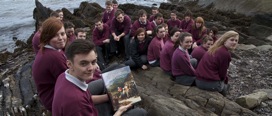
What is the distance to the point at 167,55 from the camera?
905 cm

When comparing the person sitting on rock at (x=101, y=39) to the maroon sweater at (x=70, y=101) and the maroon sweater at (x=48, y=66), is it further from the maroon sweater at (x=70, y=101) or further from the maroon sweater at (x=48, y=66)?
the maroon sweater at (x=70, y=101)

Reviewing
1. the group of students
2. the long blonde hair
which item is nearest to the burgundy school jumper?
the group of students

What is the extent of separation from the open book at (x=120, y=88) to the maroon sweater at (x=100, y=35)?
6143 millimetres

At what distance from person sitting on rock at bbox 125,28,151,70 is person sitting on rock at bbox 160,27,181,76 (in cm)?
96

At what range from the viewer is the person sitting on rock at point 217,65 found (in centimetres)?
745

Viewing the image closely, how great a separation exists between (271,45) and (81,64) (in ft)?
44.4

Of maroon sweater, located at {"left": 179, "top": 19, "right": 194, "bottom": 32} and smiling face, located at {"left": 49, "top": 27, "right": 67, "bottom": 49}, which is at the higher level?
smiling face, located at {"left": 49, "top": 27, "right": 67, "bottom": 49}

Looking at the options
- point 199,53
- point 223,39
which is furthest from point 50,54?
point 199,53

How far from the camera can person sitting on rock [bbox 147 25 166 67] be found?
9.69 m

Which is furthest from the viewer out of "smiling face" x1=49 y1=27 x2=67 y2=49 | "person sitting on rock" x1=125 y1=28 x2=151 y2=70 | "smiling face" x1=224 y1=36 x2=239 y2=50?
"person sitting on rock" x1=125 y1=28 x2=151 y2=70

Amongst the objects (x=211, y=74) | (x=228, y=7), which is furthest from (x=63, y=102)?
(x=228, y=7)

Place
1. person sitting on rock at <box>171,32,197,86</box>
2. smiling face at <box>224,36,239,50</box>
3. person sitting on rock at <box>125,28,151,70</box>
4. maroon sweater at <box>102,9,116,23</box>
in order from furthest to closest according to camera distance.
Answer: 1. maroon sweater at <box>102,9,116,23</box>
2. person sitting on rock at <box>125,28,151,70</box>
3. person sitting on rock at <box>171,32,197,86</box>
4. smiling face at <box>224,36,239,50</box>

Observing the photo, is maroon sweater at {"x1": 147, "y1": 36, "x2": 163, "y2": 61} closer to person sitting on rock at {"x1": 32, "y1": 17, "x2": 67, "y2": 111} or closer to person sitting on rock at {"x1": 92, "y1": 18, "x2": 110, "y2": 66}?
person sitting on rock at {"x1": 92, "y1": 18, "x2": 110, "y2": 66}

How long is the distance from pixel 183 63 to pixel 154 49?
1854 mm
